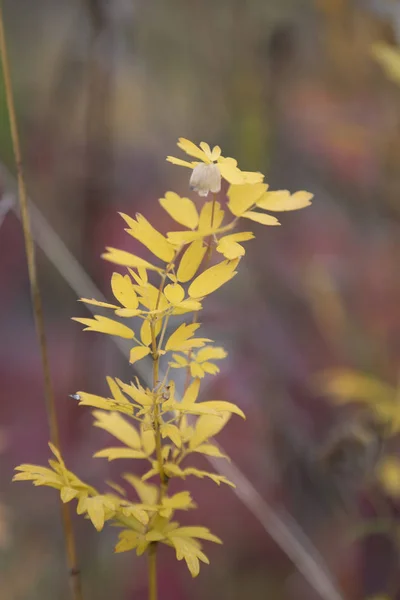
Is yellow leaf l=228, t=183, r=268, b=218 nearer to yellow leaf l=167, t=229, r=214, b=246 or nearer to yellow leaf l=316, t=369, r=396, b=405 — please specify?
yellow leaf l=167, t=229, r=214, b=246

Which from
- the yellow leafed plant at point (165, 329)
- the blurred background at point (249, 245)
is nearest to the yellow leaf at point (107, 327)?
the yellow leafed plant at point (165, 329)

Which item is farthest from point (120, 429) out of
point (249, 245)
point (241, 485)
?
point (249, 245)

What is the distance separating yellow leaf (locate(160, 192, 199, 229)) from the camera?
297mm

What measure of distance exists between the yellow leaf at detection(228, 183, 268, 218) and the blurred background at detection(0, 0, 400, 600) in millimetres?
398

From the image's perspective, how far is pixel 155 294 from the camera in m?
0.28

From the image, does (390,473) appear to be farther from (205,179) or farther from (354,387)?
(205,179)

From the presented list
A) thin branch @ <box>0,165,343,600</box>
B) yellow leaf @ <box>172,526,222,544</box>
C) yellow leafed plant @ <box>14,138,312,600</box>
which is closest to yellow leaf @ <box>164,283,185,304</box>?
yellow leafed plant @ <box>14,138,312,600</box>

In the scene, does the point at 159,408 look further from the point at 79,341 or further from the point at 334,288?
the point at 334,288

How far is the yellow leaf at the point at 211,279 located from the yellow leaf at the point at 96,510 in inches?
4.0

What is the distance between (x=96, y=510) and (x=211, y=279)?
0.11m

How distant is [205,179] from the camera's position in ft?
0.86

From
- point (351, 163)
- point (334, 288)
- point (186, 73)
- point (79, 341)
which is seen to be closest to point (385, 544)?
point (334, 288)

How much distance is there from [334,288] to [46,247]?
1.82 feet

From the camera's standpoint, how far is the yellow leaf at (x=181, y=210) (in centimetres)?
30
